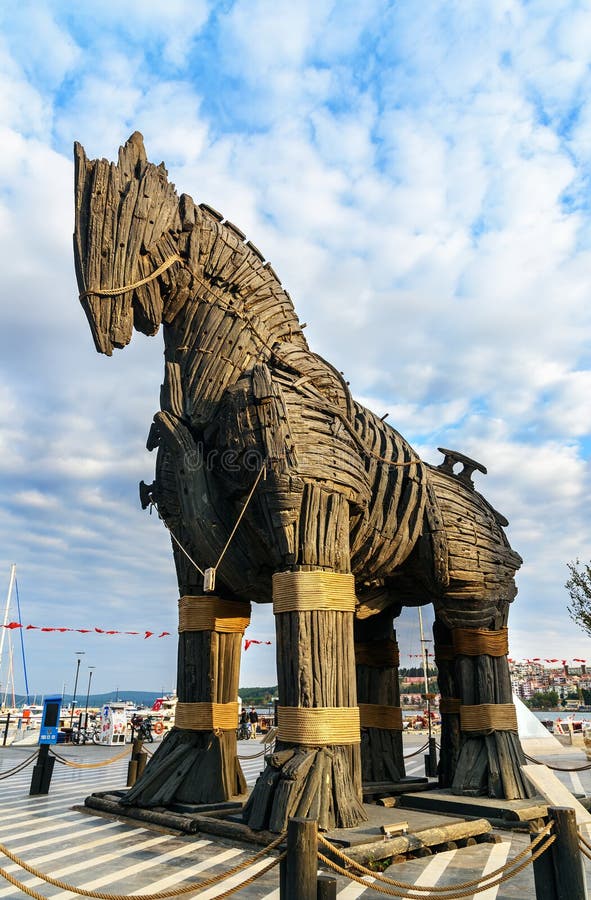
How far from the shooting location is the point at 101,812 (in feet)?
18.6

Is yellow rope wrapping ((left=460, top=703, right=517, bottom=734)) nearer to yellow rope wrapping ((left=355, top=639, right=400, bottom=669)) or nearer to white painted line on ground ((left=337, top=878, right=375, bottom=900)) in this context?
yellow rope wrapping ((left=355, top=639, right=400, bottom=669))

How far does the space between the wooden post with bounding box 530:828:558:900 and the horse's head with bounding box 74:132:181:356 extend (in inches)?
167

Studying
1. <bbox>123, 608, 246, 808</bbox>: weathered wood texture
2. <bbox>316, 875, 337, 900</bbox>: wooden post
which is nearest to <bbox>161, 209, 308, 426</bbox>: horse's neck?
<bbox>123, 608, 246, 808</bbox>: weathered wood texture

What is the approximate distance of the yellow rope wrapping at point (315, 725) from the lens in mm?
4551

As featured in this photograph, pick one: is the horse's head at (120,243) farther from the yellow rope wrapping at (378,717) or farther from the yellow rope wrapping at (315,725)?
the yellow rope wrapping at (378,717)

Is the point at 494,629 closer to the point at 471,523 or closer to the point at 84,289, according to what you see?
the point at 471,523

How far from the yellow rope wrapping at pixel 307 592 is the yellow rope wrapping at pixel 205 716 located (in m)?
1.37

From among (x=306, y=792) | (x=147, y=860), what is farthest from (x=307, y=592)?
(x=147, y=860)

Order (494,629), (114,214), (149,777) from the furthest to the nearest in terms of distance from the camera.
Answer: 1. (494,629)
2. (149,777)
3. (114,214)

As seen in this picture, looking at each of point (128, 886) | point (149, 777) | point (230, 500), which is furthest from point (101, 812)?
point (230, 500)

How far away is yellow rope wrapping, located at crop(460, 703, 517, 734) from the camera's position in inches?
252

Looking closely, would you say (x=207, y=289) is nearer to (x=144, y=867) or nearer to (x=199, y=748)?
(x=199, y=748)

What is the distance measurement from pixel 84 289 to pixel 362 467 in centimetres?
262

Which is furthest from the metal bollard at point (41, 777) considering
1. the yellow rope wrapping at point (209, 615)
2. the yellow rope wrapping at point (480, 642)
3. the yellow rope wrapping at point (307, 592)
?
the yellow rope wrapping at point (480, 642)
